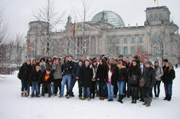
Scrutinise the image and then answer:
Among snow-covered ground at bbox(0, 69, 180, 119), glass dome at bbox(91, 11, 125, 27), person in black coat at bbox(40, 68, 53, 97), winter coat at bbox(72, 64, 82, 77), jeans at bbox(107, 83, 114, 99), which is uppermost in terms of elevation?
glass dome at bbox(91, 11, 125, 27)

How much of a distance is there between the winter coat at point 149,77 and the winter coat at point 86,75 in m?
2.86

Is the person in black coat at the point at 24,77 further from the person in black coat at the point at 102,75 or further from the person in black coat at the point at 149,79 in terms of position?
the person in black coat at the point at 149,79

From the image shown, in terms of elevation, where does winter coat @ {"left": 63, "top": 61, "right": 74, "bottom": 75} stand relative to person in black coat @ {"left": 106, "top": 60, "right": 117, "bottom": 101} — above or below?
above

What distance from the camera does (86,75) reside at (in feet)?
29.6

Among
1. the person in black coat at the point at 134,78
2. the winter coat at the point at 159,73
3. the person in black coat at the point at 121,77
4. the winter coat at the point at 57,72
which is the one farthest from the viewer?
the winter coat at the point at 57,72

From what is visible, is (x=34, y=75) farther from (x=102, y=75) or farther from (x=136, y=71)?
(x=136, y=71)

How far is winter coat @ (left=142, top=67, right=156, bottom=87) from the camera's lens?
7.98 meters

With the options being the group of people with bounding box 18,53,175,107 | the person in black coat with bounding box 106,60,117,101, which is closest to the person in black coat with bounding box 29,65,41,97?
the group of people with bounding box 18,53,175,107

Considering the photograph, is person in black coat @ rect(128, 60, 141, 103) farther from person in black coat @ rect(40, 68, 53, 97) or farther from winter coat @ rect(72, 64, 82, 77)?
person in black coat @ rect(40, 68, 53, 97)

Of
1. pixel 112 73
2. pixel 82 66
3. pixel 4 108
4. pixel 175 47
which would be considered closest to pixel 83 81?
pixel 82 66

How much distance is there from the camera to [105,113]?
6.75m

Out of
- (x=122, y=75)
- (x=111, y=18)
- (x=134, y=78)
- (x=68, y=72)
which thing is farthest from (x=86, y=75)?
(x=111, y=18)

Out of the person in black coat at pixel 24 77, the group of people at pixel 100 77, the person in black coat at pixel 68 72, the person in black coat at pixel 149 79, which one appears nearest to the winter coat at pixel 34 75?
Result: the group of people at pixel 100 77

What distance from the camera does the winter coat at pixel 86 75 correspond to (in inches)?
352
